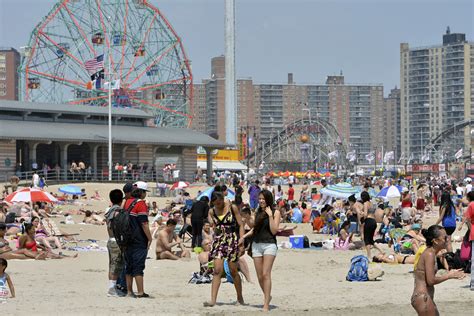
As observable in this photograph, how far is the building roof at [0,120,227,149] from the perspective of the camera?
45.1 metres

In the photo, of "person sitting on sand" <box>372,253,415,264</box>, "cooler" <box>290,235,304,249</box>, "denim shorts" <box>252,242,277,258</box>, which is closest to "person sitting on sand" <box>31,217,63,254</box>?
"cooler" <box>290,235,304,249</box>

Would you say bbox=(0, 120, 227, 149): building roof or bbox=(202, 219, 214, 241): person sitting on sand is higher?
bbox=(0, 120, 227, 149): building roof

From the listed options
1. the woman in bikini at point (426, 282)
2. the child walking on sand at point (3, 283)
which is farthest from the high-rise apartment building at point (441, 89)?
the woman in bikini at point (426, 282)

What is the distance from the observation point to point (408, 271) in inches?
592

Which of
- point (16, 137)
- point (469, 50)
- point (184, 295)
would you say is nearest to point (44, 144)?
point (16, 137)

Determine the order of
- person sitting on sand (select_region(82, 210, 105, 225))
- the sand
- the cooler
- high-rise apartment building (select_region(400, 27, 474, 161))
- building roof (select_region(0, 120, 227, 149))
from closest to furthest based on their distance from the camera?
the sand → the cooler → person sitting on sand (select_region(82, 210, 105, 225)) → building roof (select_region(0, 120, 227, 149)) → high-rise apartment building (select_region(400, 27, 474, 161))

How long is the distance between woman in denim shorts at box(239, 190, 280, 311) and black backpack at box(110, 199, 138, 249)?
1.47 m

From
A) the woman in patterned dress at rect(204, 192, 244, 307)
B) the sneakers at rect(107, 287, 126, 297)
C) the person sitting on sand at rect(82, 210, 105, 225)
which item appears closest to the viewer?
the woman in patterned dress at rect(204, 192, 244, 307)

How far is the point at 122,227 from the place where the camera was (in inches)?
445

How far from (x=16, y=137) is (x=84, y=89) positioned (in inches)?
705

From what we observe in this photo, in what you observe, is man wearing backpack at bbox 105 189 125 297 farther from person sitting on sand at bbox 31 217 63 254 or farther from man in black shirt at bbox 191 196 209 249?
person sitting on sand at bbox 31 217 63 254

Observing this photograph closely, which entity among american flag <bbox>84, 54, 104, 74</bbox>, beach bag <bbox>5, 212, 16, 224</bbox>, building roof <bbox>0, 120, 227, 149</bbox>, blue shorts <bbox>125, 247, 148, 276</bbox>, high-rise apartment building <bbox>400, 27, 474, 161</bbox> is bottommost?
beach bag <bbox>5, 212, 16, 224</bbox>

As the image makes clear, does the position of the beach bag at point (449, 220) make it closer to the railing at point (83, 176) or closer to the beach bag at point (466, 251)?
the beach bag at point (466, 251)

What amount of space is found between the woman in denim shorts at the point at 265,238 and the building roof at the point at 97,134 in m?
33.9
